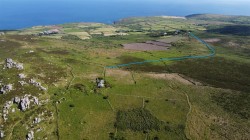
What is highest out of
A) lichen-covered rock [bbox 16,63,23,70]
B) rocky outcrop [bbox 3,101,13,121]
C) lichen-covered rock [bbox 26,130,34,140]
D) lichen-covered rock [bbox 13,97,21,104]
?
lichen-covered rock [bbox 16,63,23,70]

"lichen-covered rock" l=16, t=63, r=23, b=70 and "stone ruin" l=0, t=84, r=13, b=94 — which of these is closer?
"stone ruin" l=0, t=84, r=13, b=94

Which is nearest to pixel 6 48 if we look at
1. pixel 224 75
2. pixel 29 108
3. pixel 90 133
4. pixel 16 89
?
pixel 16 89

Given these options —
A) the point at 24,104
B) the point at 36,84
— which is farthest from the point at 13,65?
the point at 24,104

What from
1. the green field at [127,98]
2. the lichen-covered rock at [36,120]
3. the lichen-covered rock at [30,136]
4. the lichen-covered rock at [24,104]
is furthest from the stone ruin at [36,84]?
the lichen-covered rock at [30,136]

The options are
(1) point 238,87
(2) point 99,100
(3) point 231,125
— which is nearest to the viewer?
(3) point 231,125

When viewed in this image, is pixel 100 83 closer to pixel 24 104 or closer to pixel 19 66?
pixel 24 104

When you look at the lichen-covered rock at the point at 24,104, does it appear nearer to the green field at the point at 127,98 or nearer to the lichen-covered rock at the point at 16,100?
the lichen-covered rock at the point at 16,100

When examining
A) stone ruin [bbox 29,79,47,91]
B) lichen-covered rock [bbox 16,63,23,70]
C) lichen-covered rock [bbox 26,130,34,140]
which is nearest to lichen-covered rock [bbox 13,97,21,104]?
stone ruin [bbox 29,79,47,91]

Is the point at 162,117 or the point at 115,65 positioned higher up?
the point at 115,65

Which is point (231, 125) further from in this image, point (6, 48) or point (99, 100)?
point (6, 48)

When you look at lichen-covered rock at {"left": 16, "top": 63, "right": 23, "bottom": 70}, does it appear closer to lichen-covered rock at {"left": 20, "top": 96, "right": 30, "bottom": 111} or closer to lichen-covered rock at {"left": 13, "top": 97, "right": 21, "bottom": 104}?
lichen-covered rock at {"left": 13, "top": 97, "right": 21, "bottom": 104}

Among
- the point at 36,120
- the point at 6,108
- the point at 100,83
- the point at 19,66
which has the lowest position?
the point at 36,120
